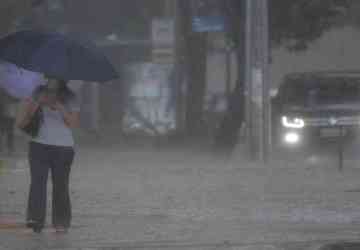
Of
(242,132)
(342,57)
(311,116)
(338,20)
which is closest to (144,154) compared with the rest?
(242,132)

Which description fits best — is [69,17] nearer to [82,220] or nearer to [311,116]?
[311,116]

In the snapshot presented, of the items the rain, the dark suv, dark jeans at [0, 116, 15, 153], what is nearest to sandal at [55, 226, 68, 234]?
the rain

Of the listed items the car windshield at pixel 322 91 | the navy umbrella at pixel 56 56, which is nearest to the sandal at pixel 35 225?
the navy umbrella at pixel 56 56

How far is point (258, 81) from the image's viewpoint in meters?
18.9

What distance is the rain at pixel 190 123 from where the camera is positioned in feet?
35.8

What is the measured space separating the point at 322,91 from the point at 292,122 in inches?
51.0

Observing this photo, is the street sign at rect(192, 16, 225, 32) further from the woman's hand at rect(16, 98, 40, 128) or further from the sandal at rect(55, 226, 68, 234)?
the woman's hand at rect(16, 98, 40, 128)

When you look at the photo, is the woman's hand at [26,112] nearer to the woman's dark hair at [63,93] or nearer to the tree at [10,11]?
the woman's dark hair at [63,93]

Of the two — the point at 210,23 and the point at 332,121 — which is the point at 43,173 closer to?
the point at 332,121

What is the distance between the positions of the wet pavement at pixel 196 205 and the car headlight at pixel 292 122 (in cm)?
63

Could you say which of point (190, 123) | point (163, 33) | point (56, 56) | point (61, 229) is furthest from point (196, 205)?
point (190, 123)

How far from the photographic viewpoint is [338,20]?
84.6ft

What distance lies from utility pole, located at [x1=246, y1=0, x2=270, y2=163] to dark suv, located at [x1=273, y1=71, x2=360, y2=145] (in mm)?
Answer: 1248

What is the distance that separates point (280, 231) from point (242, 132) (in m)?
10.7
